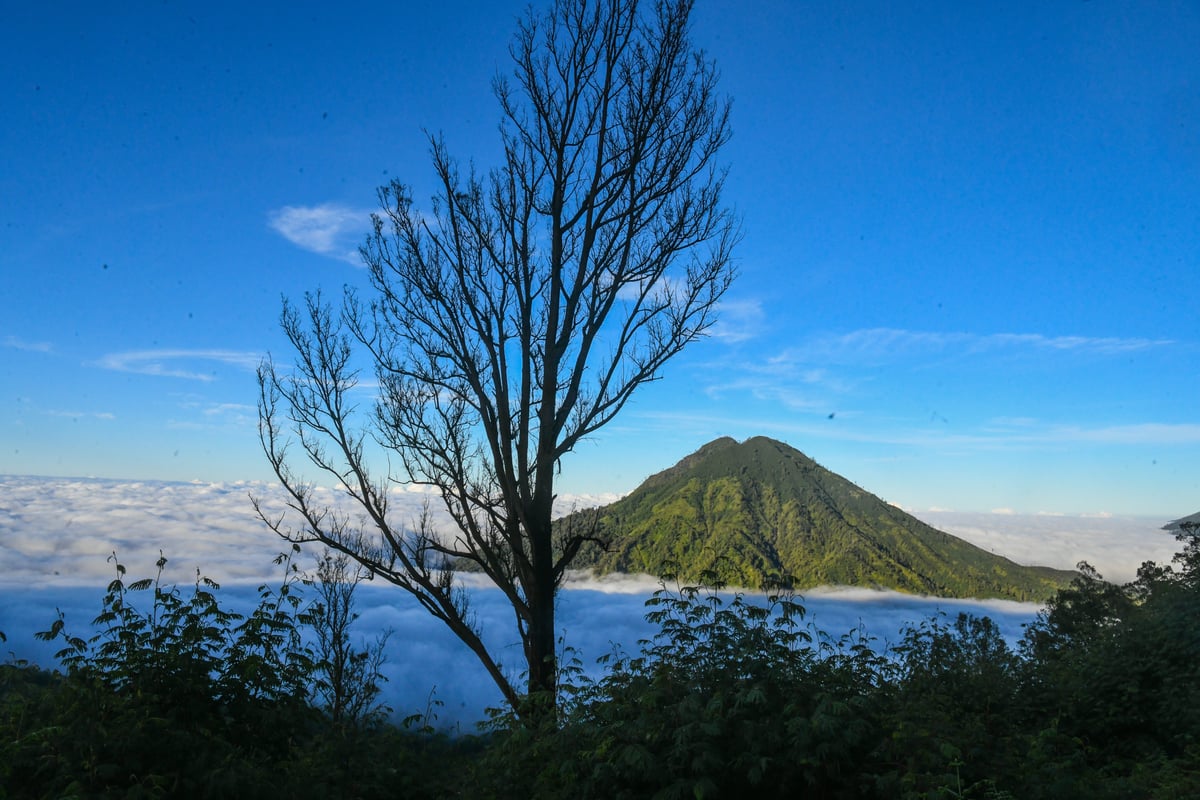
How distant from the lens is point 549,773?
16.0 feet

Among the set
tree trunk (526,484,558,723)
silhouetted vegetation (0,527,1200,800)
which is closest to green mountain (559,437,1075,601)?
tree trunk (526,484,558,723)

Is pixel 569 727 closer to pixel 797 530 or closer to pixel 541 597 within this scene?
pixel 541 597

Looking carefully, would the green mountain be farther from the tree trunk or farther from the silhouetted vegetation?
the silhouetted vegetation

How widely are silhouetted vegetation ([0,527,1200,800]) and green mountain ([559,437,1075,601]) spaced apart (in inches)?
2880

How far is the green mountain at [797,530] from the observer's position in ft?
312

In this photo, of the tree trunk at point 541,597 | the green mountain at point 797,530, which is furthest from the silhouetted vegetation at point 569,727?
the green mountain at point 797,530

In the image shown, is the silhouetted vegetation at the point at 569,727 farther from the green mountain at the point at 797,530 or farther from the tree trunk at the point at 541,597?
the green mountain at the point at 797,530

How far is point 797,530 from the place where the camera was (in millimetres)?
115375

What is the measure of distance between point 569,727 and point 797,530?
117757 mm

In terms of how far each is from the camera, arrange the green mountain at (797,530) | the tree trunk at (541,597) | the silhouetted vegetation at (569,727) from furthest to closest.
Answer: the green mountain at (797,530)
the tree trunk at (541,597)
the silhouetted vegetation at (569,727)

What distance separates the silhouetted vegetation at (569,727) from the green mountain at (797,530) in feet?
240

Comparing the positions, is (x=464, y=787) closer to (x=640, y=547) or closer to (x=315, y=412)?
(x=315, y=412)

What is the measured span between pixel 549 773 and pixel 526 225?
221 inches

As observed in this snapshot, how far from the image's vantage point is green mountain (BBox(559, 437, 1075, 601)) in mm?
95062
